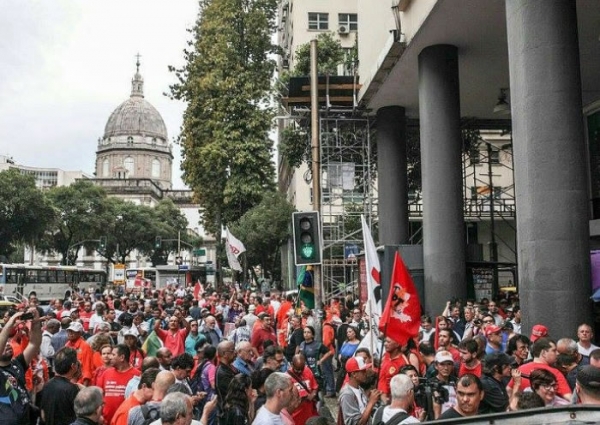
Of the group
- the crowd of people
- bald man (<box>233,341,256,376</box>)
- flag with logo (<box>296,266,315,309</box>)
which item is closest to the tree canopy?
flag with logo (<box>296,266,315,309</box>)

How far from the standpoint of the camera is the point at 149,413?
5.35 meters

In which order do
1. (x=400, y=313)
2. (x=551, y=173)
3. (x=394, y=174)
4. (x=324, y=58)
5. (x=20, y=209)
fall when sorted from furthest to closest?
(x=20, y=209) < (x=324, y=58) < (x=394, y=174) < (x=551, y=173) < (x=400, y=313)

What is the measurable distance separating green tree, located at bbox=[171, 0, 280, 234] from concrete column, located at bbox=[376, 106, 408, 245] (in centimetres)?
1069

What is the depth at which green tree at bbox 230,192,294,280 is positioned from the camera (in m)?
35.1

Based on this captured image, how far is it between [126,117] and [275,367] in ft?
444

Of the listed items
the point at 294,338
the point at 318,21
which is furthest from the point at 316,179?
the point at 318,21

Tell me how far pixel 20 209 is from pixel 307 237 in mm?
47779

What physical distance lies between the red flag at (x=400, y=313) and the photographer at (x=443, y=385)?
30.4 inches

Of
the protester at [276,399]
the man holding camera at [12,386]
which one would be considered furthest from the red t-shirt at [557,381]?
the man holding camera at [12,386]

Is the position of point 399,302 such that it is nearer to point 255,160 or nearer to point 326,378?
point 326,378

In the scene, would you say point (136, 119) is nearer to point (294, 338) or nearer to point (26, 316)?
point (294, 338)

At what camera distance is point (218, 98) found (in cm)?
3441

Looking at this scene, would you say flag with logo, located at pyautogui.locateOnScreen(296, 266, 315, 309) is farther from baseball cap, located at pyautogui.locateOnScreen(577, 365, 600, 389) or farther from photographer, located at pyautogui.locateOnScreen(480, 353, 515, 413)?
baseball cap, located at pyautogui.locateOnScreen(577, 365, 600, 389)

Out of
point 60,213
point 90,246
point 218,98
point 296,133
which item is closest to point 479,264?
point 296,133
